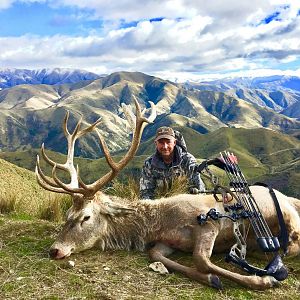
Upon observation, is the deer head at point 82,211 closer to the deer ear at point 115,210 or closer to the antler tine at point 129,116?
the deer ear at point 115,210

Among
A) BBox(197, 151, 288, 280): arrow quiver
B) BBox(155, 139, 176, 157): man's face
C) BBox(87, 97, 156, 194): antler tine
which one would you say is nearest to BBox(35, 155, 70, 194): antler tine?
BBox(87, 97, 156, 194): antler tine

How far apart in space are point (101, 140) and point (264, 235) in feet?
12.0

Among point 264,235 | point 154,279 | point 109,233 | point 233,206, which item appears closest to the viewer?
point 154,279

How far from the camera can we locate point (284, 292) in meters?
6.44

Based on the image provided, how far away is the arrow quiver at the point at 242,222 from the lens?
6.65 meters

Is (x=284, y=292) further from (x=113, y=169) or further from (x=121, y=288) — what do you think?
(x=113, y=169)

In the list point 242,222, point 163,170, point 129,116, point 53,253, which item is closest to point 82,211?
point 53,253

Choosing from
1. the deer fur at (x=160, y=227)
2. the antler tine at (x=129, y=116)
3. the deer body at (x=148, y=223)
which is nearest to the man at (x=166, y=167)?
the antler tine at (x=129, y=116)

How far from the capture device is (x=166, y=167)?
433 inches

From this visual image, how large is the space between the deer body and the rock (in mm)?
95

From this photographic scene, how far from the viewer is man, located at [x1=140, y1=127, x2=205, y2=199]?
35.1ft

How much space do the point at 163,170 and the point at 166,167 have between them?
12cm

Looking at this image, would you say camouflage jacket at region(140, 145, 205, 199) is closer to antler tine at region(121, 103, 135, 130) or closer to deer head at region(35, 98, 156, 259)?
antler tine at region(121, 103, 135, 130)

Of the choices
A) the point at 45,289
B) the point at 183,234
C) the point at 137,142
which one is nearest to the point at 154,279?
the point at 183,234
